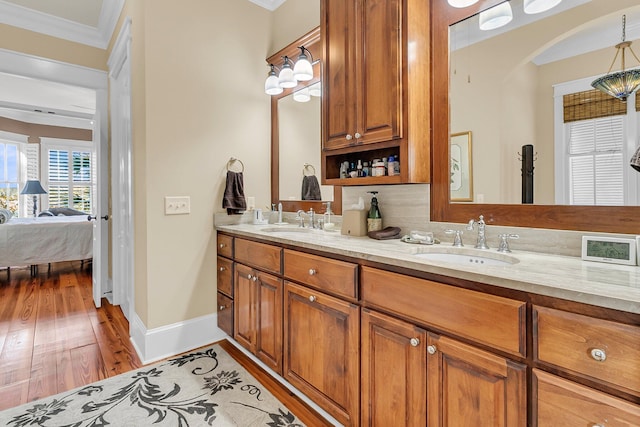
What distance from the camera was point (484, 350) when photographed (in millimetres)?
992

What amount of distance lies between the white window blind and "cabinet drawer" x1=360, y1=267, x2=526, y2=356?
0.69 metres

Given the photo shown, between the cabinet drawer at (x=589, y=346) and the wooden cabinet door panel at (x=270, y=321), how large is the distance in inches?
50.5

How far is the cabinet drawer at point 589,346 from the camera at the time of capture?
74cm

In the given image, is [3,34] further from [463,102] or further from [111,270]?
[463,102]

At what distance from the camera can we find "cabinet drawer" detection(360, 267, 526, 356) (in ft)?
3.04

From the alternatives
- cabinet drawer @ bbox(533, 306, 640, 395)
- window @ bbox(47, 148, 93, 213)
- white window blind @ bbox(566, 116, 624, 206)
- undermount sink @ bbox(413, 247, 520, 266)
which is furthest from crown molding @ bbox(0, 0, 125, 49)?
window @ bbox(47, 148, 93, 213)

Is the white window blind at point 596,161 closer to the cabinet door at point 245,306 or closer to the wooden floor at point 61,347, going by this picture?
the wooden floor at point 61,347

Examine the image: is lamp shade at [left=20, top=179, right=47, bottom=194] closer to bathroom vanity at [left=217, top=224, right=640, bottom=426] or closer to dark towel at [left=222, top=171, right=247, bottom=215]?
dark towel at [left=222, top=171, right=247, bottom=215]

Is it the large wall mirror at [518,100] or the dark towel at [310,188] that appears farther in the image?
the dark towel at [310,188]

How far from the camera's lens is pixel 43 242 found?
4.48 m

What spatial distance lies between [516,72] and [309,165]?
1471mm

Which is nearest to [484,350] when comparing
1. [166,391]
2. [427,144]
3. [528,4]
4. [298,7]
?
[427,144]

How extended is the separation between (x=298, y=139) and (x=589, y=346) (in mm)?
2227

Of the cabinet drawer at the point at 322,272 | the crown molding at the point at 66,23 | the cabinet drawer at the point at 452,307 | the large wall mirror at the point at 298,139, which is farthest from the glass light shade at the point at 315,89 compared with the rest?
the crown molding at the point at 66,23
